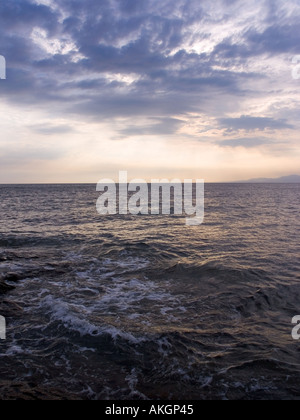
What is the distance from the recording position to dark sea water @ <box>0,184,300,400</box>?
5.71 meters

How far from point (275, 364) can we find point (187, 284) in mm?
5547

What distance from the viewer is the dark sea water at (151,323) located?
5711mm

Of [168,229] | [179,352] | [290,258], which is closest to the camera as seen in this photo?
[179,352]

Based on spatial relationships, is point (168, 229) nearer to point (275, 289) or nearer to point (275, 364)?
point (275, 289)

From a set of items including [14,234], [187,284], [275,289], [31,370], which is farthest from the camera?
[14,234]

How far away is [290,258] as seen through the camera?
15.2 metres

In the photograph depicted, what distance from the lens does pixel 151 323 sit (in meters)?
8.26

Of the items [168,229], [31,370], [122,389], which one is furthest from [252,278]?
[168,229]

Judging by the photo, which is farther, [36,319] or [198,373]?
[36,319]
